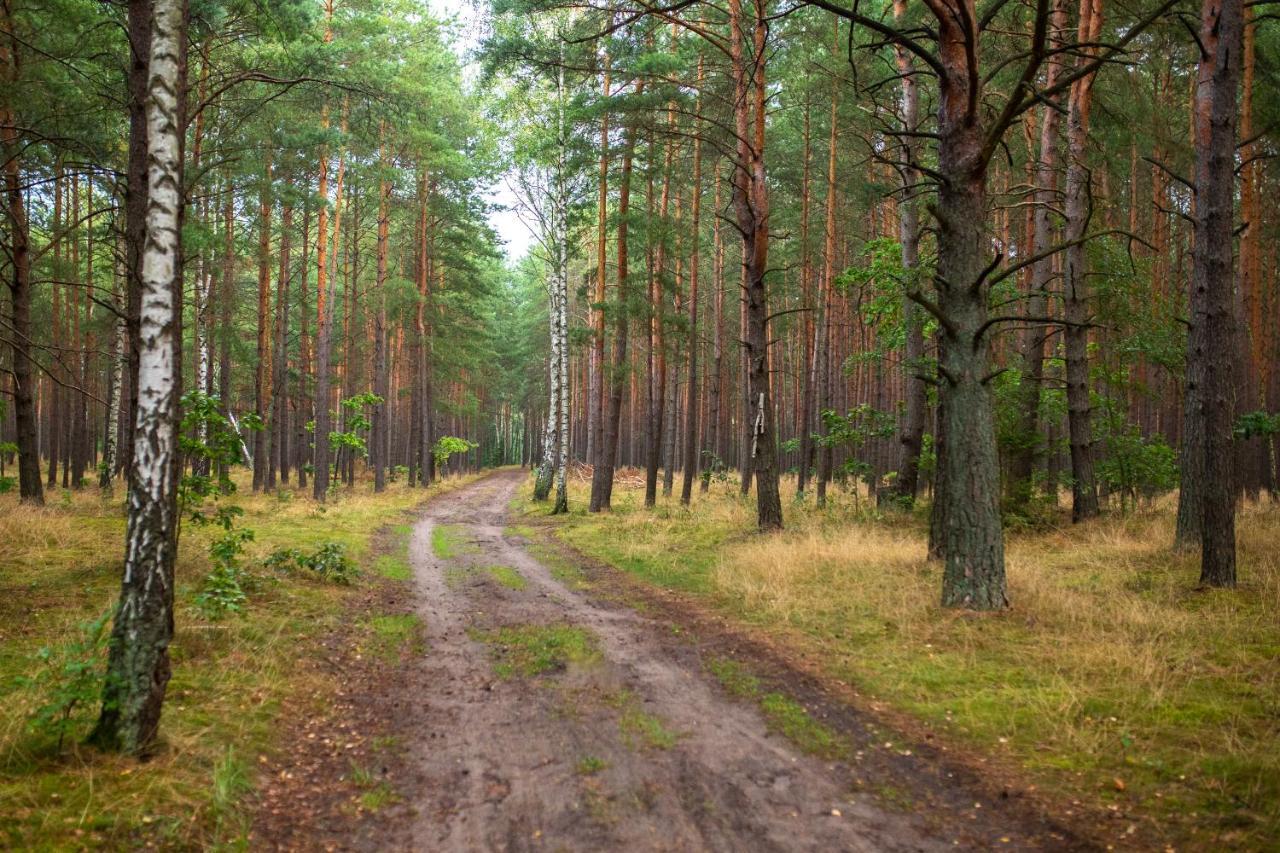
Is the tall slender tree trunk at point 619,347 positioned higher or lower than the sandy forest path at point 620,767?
higher

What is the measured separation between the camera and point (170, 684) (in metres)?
4.89

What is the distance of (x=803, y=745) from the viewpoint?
4.45 m

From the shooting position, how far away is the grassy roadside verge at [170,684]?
3244 mm

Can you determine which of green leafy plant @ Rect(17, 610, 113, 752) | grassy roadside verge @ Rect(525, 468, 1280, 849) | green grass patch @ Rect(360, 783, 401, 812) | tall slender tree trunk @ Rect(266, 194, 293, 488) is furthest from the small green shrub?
tall slender tree trunk @ Rect(266, 194, 293, 488)

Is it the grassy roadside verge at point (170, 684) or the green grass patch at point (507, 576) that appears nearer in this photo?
the grassy roadside verge at point (170, 684)

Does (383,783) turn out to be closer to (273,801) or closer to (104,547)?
(273,801)

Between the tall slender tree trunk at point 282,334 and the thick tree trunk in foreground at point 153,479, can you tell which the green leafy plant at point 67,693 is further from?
the tall slender tree trunk at point 282,334

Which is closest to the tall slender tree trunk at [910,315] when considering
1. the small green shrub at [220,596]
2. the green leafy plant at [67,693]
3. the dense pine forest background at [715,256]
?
the dense pine forest background at [715,256]

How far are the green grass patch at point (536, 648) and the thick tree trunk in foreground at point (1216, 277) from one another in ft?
22.4

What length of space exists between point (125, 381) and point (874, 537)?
60.1 ft

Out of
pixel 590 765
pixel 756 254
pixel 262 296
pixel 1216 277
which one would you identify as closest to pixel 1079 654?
pixel 590 765

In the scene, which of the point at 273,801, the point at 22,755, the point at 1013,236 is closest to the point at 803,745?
the point at 273,801

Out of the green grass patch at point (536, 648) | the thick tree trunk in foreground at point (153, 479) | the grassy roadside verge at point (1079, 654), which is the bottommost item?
the green grass patch at point (536, 648)

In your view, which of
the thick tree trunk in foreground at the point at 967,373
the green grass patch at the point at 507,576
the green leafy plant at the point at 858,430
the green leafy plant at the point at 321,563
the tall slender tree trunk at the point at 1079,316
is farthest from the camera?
the green leafy plant at the point at 858,430
